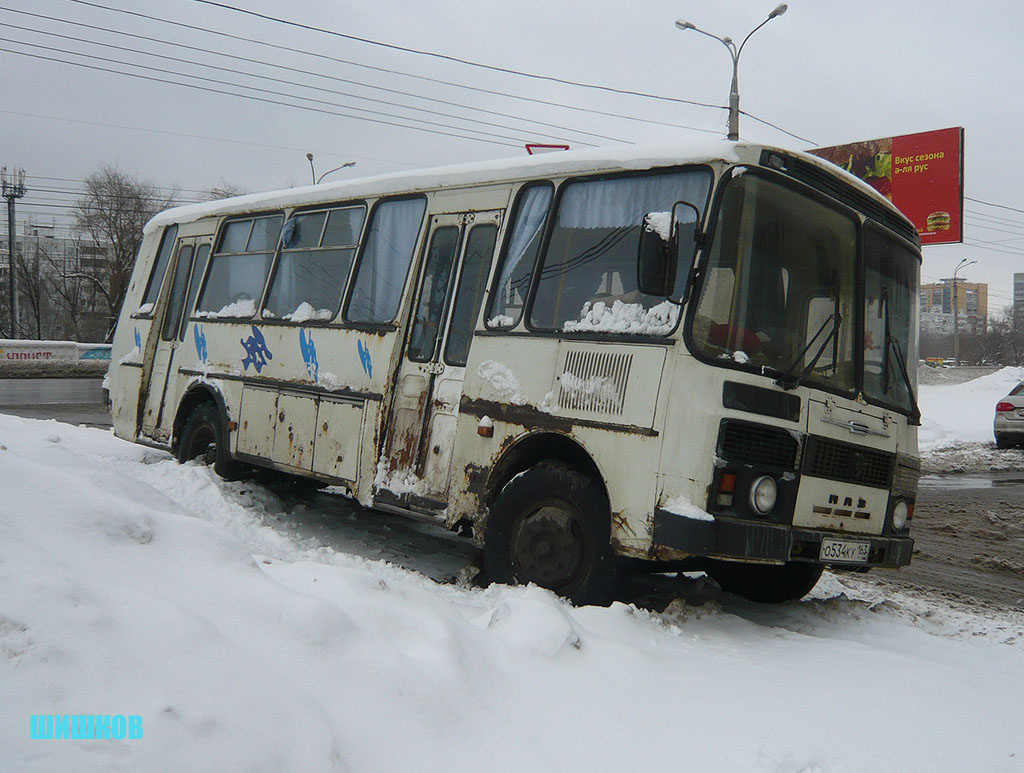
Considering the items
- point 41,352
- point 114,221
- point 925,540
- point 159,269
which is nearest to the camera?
point 925,540

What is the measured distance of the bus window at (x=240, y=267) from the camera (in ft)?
28.2

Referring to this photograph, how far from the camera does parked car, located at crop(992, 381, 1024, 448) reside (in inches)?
758

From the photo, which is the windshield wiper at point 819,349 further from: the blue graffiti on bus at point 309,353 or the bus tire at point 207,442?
the bus tire at point 207,442

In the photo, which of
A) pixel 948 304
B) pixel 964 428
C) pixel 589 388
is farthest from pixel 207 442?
pixel 948 304

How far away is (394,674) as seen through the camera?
10.3 feet

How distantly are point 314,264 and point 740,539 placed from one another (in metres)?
4.80

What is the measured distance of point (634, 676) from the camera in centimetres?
386

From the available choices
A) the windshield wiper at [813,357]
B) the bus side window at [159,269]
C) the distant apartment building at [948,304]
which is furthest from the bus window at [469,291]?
the distant apartment building at [948,304]

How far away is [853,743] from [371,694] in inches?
73.1

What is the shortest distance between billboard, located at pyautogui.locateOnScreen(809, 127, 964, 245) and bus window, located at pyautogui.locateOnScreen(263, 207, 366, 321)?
2641 cm

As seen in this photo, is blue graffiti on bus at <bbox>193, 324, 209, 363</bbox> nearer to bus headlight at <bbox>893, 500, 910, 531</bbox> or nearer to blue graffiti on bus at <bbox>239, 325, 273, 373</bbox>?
blue graffiti on bus at <bbox>239, 325, 273, 373</bbox>

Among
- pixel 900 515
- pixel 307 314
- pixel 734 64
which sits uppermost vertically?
pixel 734 64

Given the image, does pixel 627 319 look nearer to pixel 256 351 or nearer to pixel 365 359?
pixel 365 359

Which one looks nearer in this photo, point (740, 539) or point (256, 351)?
point (740, 539)
